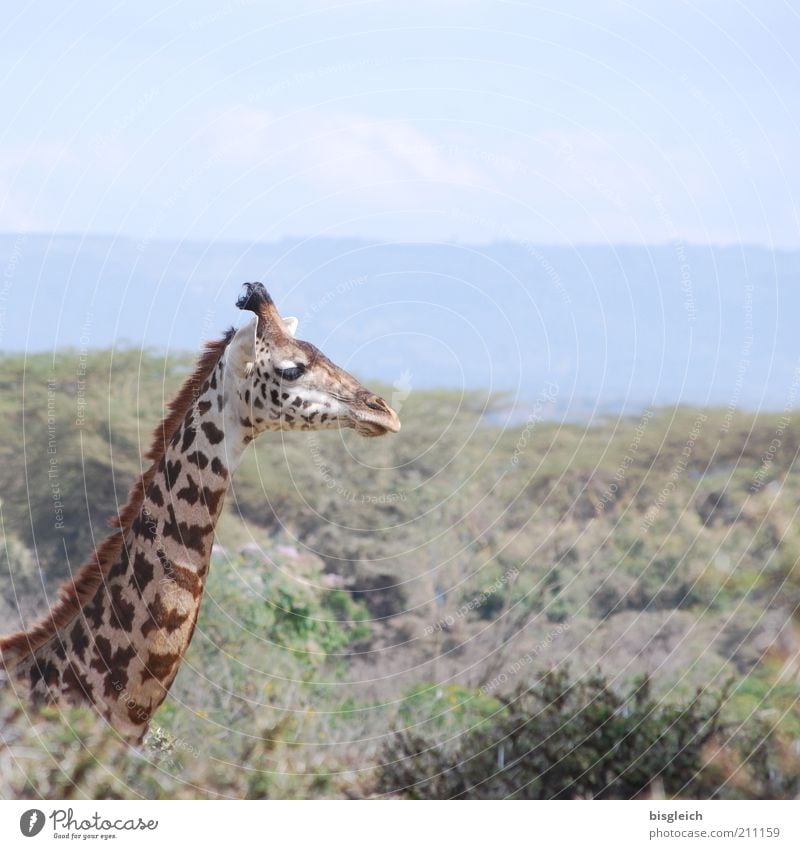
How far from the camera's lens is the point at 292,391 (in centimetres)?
714

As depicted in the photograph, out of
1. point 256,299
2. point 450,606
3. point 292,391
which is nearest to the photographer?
point 292,391

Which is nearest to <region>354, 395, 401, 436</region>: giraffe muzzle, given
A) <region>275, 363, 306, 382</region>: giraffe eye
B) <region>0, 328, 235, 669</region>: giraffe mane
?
<region>275, 363, 306, 382</region>: giraffe eye

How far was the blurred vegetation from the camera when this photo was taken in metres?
9.84

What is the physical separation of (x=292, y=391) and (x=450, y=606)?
397 inches

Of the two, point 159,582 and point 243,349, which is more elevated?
point 243,349

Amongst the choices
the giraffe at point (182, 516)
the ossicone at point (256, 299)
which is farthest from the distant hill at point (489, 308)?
the giraffe at point (182, 516)

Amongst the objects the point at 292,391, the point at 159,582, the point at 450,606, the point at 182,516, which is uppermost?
the point at 292,391

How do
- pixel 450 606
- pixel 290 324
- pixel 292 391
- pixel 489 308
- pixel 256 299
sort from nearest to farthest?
pixel 292 391
pixel 256 299
pixel 290 324
pixel 450 606
pixel 489 308

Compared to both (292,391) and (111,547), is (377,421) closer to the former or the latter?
(292,391)

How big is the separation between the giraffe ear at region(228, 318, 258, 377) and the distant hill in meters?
5.41

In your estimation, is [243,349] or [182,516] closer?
[243,349]

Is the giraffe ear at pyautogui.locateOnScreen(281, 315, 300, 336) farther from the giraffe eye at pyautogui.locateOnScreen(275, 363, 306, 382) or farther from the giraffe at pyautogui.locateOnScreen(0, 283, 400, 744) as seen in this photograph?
the giraffe eye at pyautogui.locateOnScreen(275, 363, 306, 382)

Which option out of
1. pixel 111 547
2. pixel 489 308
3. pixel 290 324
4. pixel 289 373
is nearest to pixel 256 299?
pixel 290 324

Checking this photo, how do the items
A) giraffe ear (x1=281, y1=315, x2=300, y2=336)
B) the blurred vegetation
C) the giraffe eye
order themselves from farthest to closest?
the blurred vegetation
giraffe ear (x1=281, y1=315, x2=300, y2=336)
the giraffe eye
